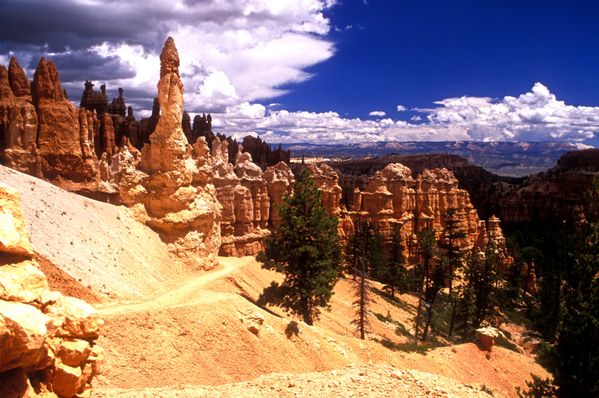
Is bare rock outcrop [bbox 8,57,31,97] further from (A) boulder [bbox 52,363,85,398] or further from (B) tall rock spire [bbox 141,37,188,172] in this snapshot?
(A) boulder [bbox 52,363,85,398]

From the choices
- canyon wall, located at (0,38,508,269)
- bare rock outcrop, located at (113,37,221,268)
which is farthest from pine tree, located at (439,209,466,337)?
bare rock outcrop, located at (113,37,221,268)

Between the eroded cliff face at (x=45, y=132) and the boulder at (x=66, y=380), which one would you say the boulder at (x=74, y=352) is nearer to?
the boulder at (x=66, y=380)

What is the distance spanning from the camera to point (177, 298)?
2188 cm

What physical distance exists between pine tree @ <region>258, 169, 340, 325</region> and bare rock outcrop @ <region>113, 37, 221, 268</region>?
7.46 metres

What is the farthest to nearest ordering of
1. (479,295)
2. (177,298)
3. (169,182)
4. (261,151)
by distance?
(261,151) → (479,295) → (169,182) → (177,298)

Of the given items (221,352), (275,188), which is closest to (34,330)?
(221,352)

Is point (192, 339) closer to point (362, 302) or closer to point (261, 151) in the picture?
point (362, 302)

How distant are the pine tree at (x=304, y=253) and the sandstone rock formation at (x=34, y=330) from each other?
53.3 feet

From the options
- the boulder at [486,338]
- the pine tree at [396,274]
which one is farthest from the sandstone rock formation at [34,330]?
the pine tree at [396,274]

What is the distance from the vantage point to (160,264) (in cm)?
2955

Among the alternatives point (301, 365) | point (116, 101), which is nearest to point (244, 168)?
point (301, 365)

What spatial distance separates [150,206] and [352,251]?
28.0 meters

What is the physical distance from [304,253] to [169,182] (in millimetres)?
11928

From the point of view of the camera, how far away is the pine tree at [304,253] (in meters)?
26.1
